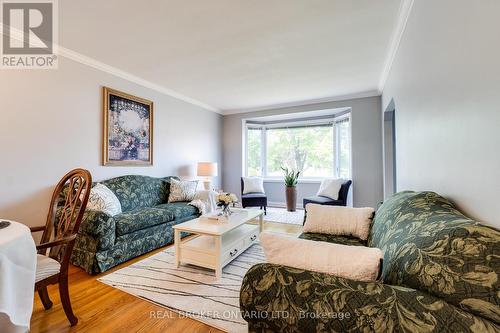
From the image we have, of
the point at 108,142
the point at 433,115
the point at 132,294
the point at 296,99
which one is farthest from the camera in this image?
the point at 296,99

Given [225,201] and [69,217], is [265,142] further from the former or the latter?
[69,217]

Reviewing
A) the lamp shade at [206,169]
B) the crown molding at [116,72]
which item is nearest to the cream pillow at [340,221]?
the lamp shade at [206,169]

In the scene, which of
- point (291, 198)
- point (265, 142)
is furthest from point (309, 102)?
point (291, 198)

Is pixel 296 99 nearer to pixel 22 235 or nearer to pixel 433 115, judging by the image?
pixel 433 115

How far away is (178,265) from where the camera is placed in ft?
7.75

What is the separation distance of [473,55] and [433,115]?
1.83 feet

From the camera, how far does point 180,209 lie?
3.25 meters

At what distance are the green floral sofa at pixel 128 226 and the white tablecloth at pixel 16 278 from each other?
46.2 inches

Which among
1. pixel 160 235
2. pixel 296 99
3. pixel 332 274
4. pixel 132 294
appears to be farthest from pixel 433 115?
pixel 296 99

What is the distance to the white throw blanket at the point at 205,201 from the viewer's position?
141 inches

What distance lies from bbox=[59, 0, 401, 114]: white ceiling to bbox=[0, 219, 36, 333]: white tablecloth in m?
1.98

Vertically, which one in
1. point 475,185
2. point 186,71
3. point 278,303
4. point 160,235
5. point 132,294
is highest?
point 186,71

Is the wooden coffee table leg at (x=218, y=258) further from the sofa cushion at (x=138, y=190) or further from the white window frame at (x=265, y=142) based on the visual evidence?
the white window frame at (x=265, y=142)

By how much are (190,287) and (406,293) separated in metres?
1.83
